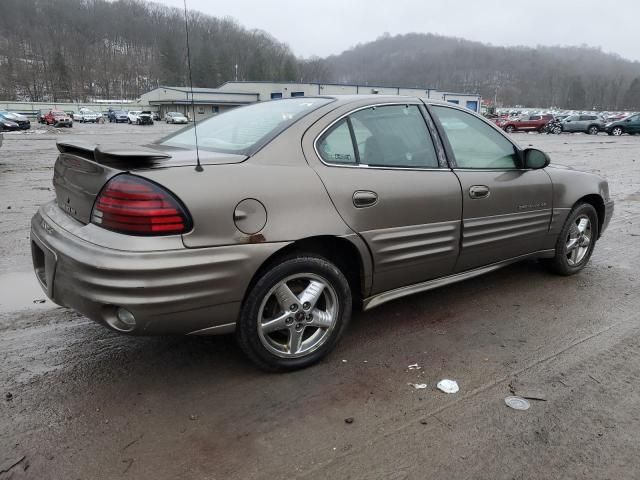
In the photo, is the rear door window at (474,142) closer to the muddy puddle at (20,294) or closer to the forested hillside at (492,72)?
the muddy puddle at (20,294)

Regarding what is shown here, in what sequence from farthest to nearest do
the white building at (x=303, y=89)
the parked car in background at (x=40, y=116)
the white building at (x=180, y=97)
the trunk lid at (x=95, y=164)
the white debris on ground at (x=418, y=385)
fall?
1. the white building at (x=303, y=89)
2. the white building at (x=180, y=97)
3. the parked car in background at (x=40, y=116)
4. the white debris on ground at (x=418, y=385)
5. the trunk lid at (x=95, y=164)

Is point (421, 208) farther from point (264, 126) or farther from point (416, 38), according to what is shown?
point (416, 38)

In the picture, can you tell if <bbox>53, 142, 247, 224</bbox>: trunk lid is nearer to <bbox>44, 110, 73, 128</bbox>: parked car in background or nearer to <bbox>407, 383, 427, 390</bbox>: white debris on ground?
<bbox>407, 383, 427, 390</bbox>: white debris on ground

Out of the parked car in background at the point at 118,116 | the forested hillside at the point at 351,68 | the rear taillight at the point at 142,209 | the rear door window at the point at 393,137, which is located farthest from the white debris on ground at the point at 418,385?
the parked car in background at the point at 118,116

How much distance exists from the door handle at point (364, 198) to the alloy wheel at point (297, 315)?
0.50 metres

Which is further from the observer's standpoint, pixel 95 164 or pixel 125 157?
pixel 95 164

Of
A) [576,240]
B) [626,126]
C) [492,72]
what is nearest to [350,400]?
[576,240]

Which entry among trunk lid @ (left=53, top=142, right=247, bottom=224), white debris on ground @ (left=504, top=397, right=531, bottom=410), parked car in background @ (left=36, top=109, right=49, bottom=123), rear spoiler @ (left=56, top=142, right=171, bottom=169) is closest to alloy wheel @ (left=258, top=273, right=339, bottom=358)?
trunk lid @ (left=53, top=142, right=247, bottom=224)

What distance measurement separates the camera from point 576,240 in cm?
460

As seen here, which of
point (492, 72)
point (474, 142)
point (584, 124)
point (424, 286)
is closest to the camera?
point (424, 286)

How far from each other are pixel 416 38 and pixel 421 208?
194 metres

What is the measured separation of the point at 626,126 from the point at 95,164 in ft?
139

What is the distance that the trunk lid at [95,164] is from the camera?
2416mm

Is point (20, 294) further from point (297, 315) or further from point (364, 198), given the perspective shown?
point (364, 198)
